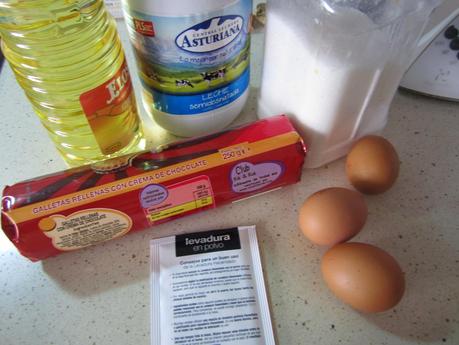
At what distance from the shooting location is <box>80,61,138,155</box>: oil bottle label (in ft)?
1.53

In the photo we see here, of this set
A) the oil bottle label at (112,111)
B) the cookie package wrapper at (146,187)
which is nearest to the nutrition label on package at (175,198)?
the cookie package wrapper at (146,187)

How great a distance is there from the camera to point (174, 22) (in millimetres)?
427

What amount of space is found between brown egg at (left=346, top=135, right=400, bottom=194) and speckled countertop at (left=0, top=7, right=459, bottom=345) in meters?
0.04

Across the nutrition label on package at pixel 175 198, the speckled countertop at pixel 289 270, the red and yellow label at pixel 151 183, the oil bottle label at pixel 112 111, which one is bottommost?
the speckled countertop at pixel 289 270

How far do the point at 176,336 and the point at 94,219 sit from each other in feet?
0.55

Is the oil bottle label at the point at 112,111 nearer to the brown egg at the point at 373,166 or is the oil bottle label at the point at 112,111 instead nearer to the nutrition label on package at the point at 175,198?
the nutrition label on package at the point at 175,198

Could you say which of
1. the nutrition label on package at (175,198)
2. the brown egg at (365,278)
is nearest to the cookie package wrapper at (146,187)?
the nutrition label on package at (175,198)

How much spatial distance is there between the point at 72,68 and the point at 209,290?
1.02 feet

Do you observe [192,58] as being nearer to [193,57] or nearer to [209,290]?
[193,57]

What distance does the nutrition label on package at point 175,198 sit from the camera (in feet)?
1.56

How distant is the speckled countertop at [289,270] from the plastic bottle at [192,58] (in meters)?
0.14

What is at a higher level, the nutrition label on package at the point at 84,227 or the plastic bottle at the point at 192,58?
the plastic bottle at the point at 192,58

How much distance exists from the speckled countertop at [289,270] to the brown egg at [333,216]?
0.04m

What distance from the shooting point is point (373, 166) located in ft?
1.64
